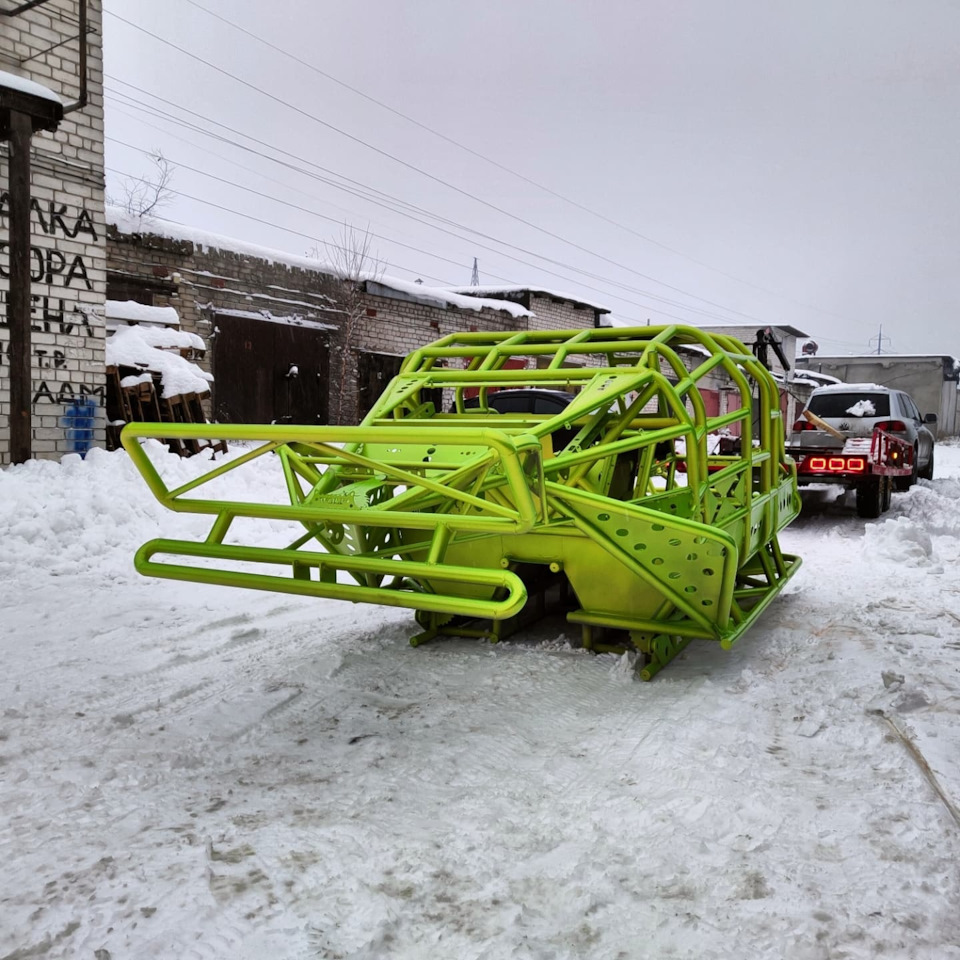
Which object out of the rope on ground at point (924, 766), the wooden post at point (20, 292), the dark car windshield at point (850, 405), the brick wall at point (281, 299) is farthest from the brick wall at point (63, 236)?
the dark car windshield at point (850, 405)

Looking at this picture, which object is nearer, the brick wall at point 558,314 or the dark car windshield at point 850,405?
the dark car windshield at point 850,405

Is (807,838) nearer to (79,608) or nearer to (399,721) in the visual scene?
(399,721)

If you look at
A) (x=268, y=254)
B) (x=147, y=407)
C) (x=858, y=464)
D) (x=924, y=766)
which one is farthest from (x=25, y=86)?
(x=858, y=464)

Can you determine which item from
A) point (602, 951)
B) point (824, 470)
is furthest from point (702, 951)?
point (824, 470)

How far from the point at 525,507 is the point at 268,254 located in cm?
1299

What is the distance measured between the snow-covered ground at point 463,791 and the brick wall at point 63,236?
4.62m

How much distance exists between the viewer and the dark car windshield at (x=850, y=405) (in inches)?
448

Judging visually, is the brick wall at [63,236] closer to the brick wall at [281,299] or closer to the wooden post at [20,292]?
the wooden post at [20,292]

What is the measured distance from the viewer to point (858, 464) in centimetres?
938

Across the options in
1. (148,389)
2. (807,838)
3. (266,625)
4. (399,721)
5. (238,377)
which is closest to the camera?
(807,838)

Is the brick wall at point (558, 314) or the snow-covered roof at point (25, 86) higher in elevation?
the snow-covered roof at point (25, 86)

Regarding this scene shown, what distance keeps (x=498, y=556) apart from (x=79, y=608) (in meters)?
2.78

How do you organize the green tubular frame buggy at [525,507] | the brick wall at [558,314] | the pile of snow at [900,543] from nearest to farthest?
1. the green tubular frame buggy at [525,507]
2. the pile of snow at [900,543]
3. the brick wall at [558,314]

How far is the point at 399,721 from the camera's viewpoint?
342 centimetres
